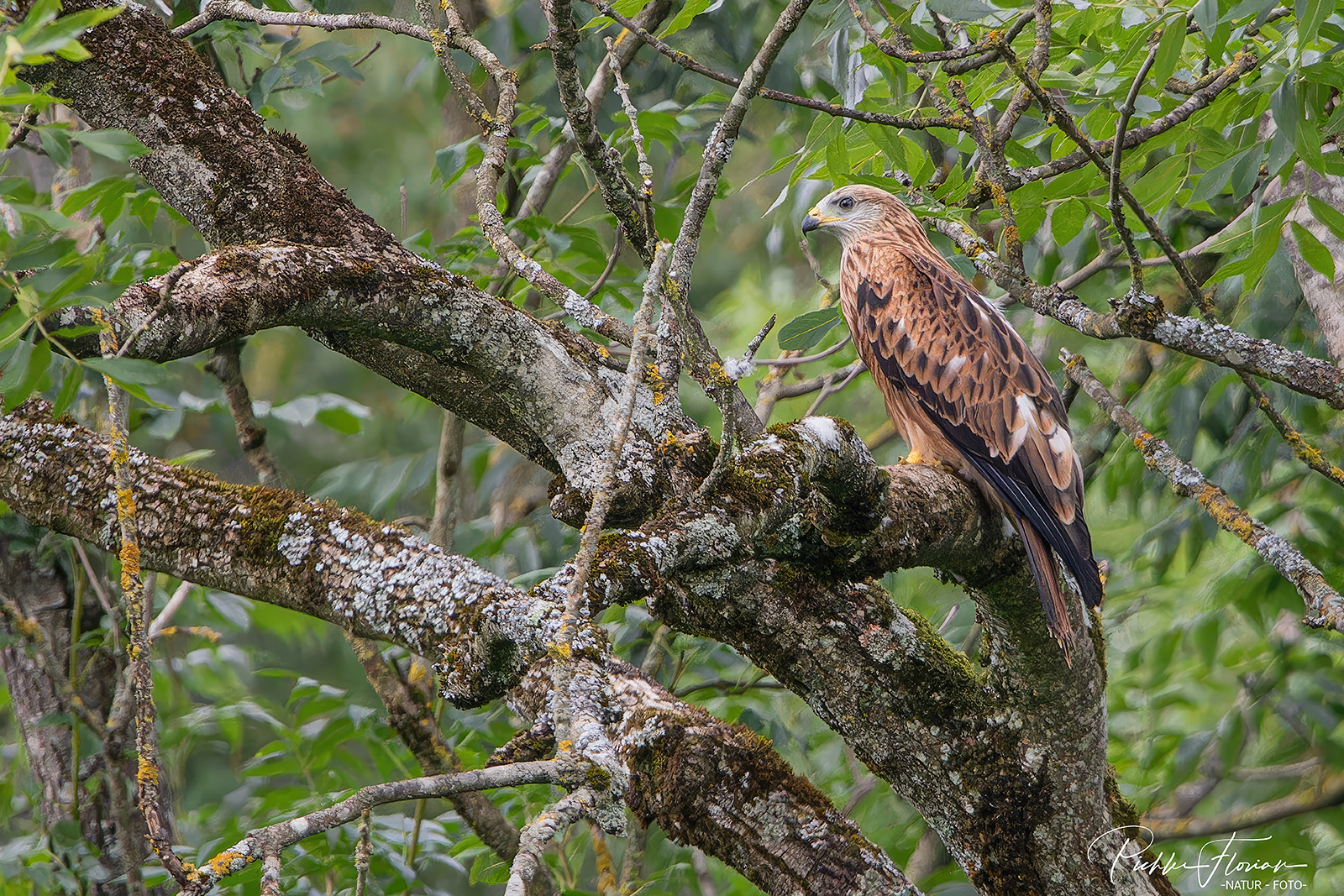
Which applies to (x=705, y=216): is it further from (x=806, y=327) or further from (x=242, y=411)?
(x=242, y=411)

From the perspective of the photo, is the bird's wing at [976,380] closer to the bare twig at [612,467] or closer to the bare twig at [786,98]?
the bare twig at [786,98]

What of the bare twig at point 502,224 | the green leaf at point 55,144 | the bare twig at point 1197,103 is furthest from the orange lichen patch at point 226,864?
the bare twig at point 1197,103

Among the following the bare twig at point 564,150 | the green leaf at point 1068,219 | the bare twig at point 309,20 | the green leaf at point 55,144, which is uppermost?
the bare twig at point 564,150

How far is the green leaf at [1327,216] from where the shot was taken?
7.75ft

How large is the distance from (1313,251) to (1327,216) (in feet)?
0.62

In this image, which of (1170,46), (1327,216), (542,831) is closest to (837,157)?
(1170,46)

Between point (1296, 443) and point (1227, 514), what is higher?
point (1296, 443)

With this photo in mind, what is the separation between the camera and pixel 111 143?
1783 millimetres

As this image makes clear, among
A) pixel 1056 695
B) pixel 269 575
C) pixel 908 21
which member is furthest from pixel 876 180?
pixel 269 575

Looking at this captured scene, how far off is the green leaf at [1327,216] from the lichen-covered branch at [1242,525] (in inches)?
25.3

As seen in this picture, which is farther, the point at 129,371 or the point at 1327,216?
the point at 1327,216

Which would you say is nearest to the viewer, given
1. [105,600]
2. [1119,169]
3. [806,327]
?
[1119,169]

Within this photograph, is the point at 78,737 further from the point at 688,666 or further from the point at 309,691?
the point at 688,666

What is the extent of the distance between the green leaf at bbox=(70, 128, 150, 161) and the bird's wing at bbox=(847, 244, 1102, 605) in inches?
87.2
